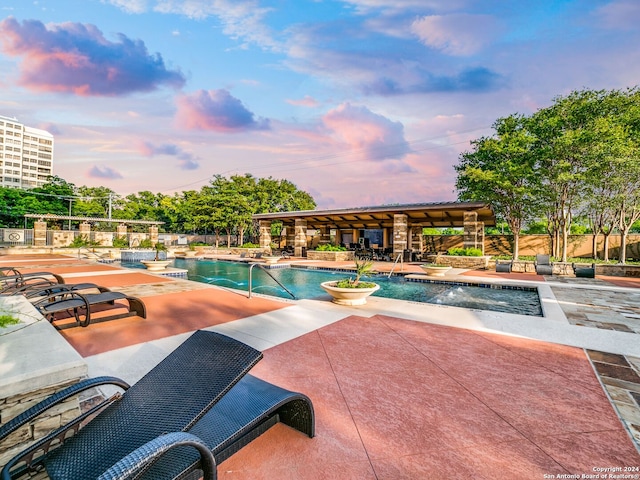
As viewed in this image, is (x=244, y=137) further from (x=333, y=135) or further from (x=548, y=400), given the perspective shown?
(x=548, y=400)

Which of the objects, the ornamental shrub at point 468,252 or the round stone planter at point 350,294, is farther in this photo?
the ornamental shrub at point 468,252

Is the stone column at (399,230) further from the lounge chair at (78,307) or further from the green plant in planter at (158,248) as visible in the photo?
the lounge chair at (78,307)

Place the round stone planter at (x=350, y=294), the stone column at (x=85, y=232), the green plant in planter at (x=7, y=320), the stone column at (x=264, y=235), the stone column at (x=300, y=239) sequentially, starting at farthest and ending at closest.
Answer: the stone column at (x=85, y=232)
the stone column at (x=264, y=235)
the stone column at (x=300, y=239)
the round stone planter at (x=350, y=294)
the green plant in planter at (x=7, y=320)

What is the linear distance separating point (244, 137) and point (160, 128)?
19.3 ft

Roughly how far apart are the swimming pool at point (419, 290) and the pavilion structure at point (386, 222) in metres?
6.13

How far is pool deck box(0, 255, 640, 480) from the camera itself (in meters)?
2.07

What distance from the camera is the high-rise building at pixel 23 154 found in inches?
3216

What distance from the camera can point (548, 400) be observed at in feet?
9.35

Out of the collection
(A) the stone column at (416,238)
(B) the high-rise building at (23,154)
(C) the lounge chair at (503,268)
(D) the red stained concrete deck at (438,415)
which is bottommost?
(D) the red stained concrete deck at (438,415)

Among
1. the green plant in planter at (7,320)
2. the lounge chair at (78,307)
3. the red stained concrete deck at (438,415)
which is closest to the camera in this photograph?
the red stained concrete deck at (438,415)

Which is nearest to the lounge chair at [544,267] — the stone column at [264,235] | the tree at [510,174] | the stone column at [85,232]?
the tree at [510,174]

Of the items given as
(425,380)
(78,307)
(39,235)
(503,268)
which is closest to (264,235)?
(503,268)

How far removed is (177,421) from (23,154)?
399 ft

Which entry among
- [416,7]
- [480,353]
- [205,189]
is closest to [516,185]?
[416,7]
